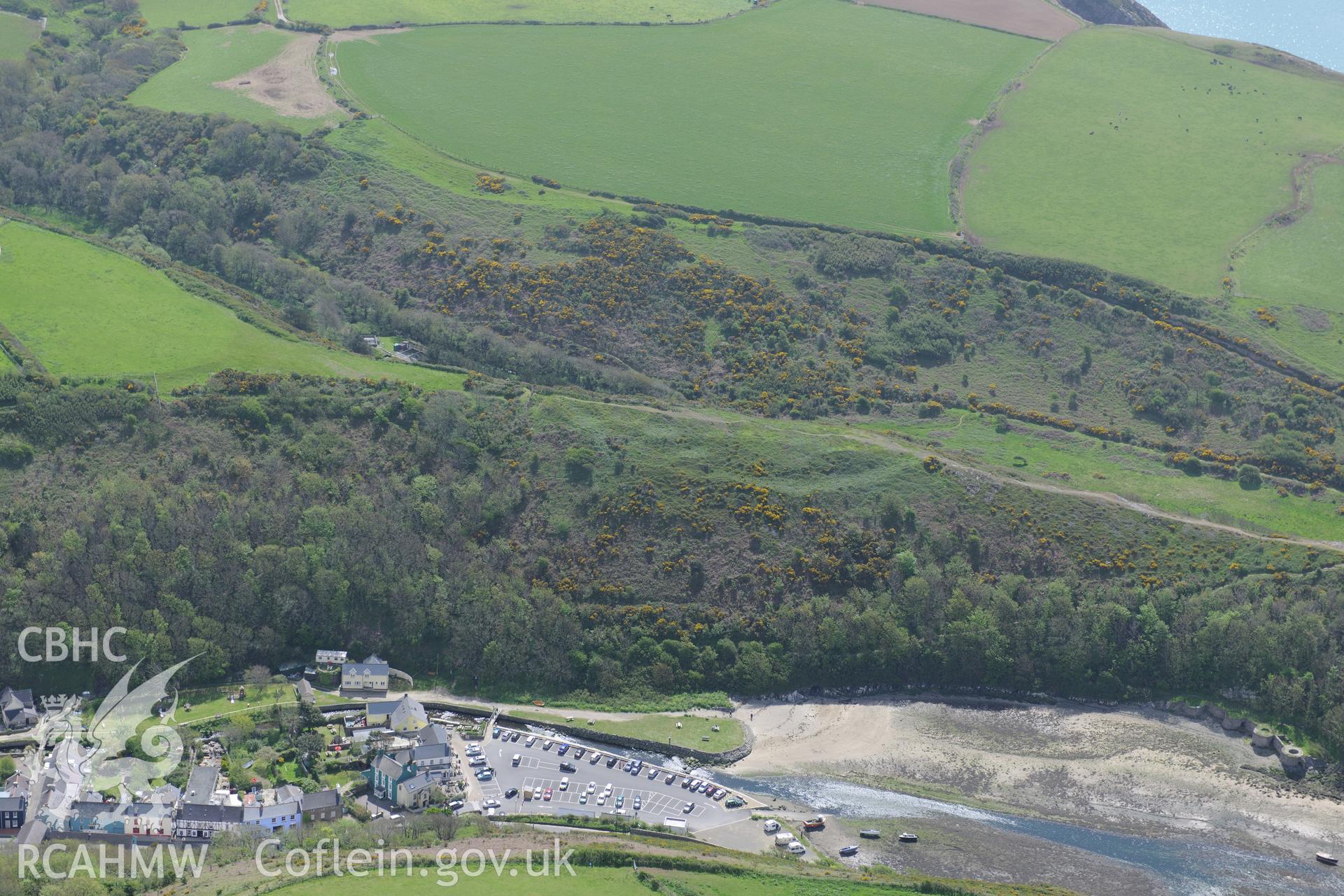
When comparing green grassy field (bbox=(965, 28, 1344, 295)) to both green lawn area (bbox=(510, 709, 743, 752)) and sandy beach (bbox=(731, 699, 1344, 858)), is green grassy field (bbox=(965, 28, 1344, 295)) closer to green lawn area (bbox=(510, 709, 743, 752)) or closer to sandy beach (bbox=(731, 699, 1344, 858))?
sandy beach (bbox=(731, 699, 1344, 858))

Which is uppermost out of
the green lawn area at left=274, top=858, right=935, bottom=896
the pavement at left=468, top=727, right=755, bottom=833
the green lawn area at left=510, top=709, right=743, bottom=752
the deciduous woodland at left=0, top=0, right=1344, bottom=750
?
the deciduous woodland at left=0, top=0, right=1344, bottom=750

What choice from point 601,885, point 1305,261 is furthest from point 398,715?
point 1305,261

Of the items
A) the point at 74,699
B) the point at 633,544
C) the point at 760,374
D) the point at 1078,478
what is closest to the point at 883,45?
the point at 760,374

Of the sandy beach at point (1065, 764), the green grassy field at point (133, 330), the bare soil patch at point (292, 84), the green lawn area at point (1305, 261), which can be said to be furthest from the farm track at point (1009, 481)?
the bare soil patch at point (292, 84)

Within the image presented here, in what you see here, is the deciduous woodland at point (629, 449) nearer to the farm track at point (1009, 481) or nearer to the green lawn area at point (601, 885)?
the farm track at point (1009, 481)

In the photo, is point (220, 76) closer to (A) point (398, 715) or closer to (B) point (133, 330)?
(B) point (133, 330)

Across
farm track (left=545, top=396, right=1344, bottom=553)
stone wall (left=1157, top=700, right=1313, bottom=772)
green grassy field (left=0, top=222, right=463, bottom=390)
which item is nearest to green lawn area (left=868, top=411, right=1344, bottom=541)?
farm track (left=545, top=396, right=1344, bottom=553)
